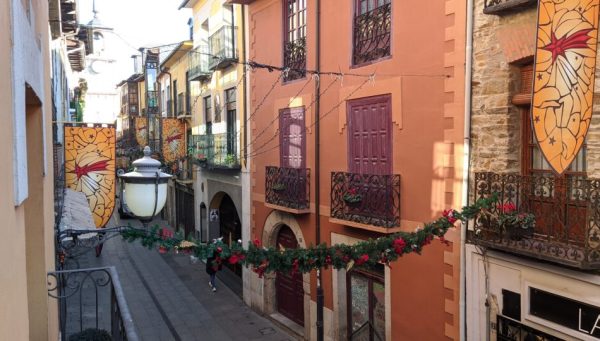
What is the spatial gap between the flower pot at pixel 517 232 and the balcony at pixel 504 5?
301 centimetres

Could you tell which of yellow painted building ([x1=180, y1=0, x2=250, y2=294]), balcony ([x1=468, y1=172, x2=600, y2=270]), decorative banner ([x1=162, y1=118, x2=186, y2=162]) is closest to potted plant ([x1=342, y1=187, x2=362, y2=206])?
balcony ([x1=468, y1=172, x2=600, y2=270])

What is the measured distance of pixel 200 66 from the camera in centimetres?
2156

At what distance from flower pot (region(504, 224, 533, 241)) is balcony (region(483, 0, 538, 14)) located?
9.87ft

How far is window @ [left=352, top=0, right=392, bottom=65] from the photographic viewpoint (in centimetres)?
1048

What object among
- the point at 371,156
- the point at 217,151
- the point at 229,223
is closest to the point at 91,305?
the point at 217,151

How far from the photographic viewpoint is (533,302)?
7.59 m

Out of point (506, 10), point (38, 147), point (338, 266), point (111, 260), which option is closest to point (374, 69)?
point (506, 10)

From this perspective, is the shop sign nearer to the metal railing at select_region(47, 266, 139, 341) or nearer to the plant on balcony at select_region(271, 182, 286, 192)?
the metal railing at select_region(47, 266, 139, 341)

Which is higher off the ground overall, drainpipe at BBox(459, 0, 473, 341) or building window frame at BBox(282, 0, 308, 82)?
building window frame at BBox(282, 0, 308, 82)

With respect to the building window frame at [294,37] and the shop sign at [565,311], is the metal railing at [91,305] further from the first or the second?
the building window frame at [294,37]

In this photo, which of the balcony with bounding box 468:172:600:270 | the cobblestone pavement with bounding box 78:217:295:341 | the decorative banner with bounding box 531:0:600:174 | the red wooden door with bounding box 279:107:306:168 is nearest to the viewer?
the decorative banner with bounding box 531:0:600:174

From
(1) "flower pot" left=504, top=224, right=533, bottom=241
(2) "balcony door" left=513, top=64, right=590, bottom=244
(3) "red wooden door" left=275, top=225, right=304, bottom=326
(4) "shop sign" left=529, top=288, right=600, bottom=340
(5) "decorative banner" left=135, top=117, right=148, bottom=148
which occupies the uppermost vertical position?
(5) "decorative banner" left=135, top=117, right=148, bottom=148

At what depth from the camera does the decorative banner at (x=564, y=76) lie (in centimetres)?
532

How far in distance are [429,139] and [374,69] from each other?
212 cm
